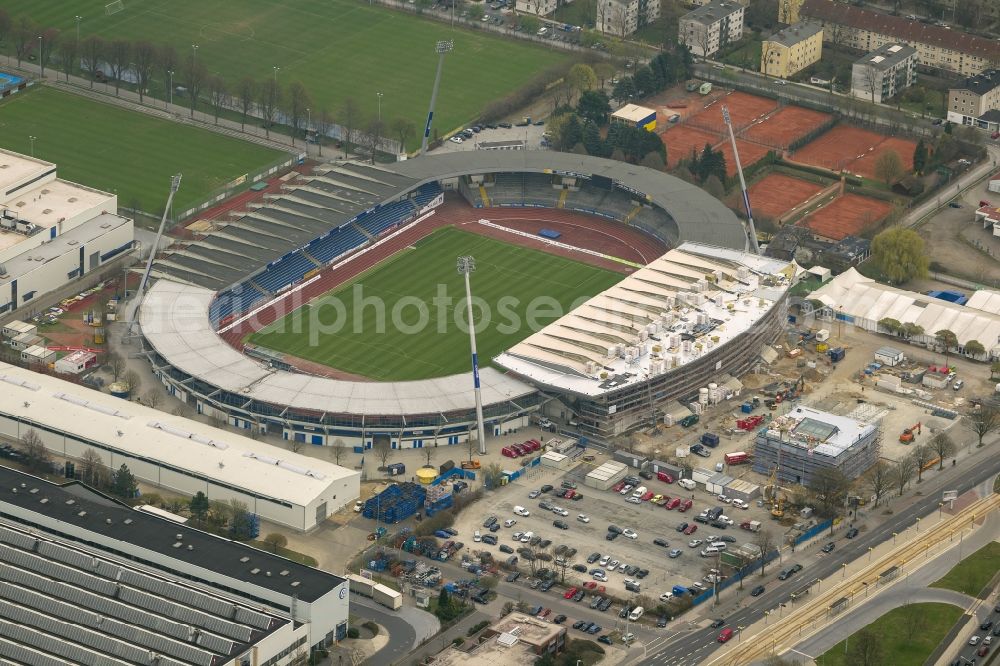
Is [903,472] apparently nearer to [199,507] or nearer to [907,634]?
[907,634]

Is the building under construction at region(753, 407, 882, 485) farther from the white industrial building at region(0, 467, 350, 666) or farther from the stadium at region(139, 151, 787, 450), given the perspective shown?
the white industrial building at region(0, 467, 350, 666)

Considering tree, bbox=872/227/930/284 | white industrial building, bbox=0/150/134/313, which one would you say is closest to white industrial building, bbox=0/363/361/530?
white industrial building, bbox=0/150/134/313

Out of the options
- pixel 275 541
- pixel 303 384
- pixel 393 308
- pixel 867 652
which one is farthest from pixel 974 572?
pixel 393 308

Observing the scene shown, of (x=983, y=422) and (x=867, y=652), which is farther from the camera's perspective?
(x=983, y=422)

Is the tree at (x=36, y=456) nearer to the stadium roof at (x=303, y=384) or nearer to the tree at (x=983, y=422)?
the stadium roof at (x=303, y=384)

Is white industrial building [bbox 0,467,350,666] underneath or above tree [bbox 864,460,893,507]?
above
